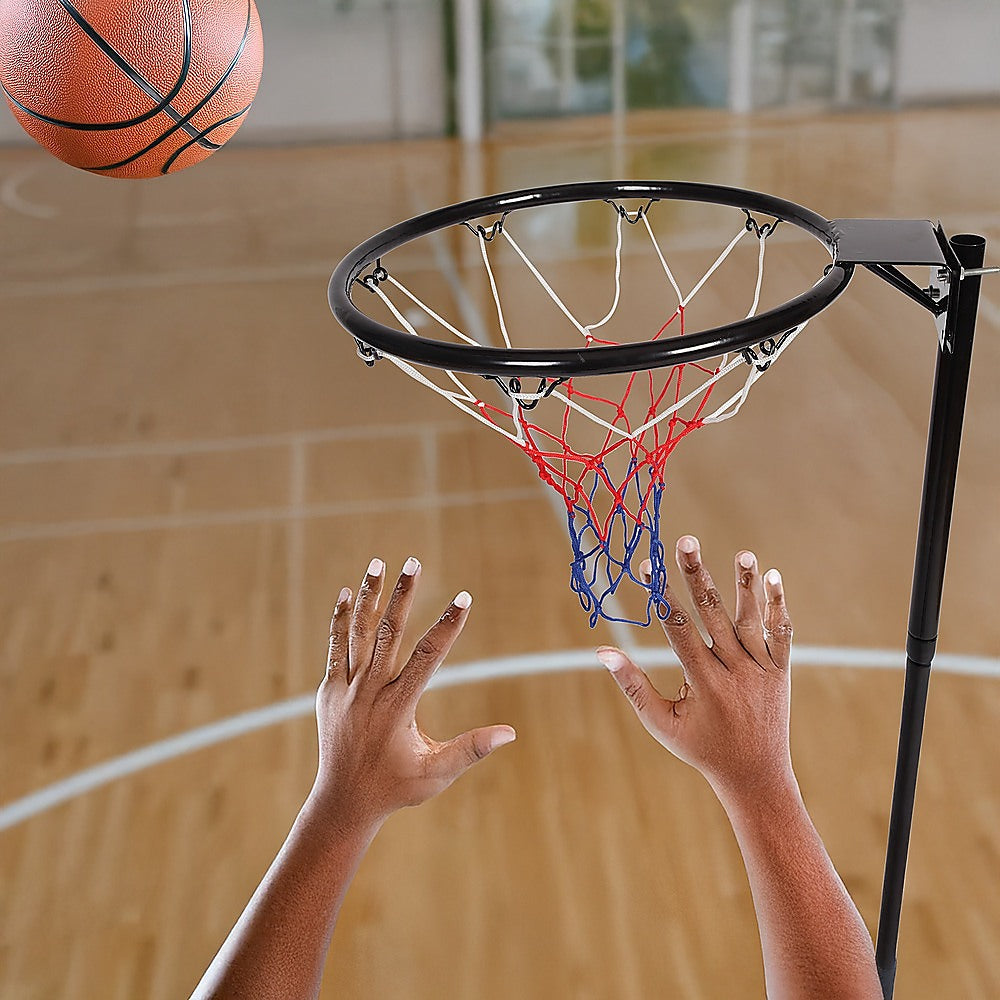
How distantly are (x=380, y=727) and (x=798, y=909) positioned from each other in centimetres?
43

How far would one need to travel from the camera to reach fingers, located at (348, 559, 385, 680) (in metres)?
1.25

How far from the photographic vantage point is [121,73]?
1.92m

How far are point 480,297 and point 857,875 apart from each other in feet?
11.6

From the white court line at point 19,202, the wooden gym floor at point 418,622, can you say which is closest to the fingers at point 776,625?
the wooden gym floor at point 418,622

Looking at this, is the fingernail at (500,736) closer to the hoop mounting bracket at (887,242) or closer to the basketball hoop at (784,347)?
the basketball hoop at (784,347)

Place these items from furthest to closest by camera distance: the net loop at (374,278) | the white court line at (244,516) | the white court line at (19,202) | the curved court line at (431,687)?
the white court line at (19,202)
the white court line at (244,516)
the curved court line at (431,687)
the net loop at (374,278)

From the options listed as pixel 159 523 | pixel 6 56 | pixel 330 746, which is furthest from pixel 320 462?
pixel 330 746

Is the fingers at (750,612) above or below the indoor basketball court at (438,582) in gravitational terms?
above

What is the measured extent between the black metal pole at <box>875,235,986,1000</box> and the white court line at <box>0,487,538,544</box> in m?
2.20

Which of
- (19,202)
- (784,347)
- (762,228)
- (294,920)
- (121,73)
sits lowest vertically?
(19,202)

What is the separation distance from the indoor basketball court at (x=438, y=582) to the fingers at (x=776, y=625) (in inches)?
28.3

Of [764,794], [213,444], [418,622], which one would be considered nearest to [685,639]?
[764,794]

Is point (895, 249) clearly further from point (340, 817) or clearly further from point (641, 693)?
point (340, 817)

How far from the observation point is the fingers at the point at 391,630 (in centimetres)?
123
